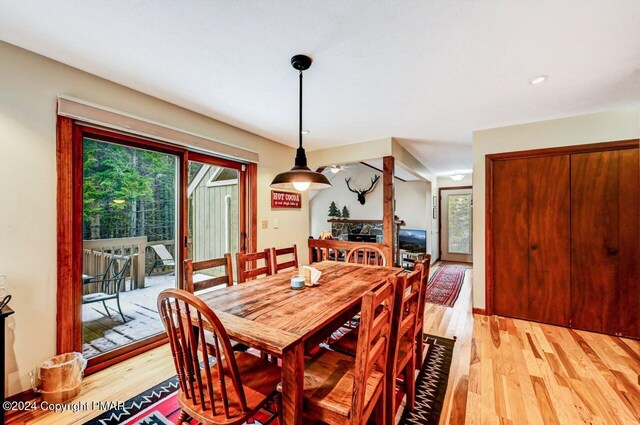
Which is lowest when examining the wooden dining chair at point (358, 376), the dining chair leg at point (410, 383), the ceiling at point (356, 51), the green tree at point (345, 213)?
the dining chair leg at point (410, 383)

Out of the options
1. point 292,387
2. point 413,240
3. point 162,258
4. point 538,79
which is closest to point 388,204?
point 538,79

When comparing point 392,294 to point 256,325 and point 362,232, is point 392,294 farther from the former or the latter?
point 362,232

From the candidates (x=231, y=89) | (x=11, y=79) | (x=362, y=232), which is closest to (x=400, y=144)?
(x=231, y=89)

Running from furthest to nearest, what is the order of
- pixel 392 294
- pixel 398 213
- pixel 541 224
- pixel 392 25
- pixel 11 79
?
pixel 398 213 → pixel 541 224 → pixel 11 79 → pixel 392 25 → pixel 392 294

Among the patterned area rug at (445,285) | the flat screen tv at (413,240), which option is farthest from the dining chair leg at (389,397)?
the flat screen tv at (413,240)

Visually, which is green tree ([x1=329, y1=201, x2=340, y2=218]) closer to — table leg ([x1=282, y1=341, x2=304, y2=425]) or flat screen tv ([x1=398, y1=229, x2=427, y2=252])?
flat screen tv ([x1=398, y1=229, x2=427, y2=252])

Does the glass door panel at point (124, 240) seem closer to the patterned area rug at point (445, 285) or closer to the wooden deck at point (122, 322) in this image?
the wooden deck at point (122, 322)

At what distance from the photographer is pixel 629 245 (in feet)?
9.11

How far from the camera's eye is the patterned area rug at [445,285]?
4.06 metres

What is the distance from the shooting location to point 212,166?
3.32 meters

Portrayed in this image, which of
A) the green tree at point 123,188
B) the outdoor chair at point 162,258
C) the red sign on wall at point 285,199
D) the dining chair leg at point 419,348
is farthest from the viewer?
the red sign on wall at point 285,199

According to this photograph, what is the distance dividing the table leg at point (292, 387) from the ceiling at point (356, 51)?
1.70 m

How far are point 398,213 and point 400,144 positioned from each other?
337cm

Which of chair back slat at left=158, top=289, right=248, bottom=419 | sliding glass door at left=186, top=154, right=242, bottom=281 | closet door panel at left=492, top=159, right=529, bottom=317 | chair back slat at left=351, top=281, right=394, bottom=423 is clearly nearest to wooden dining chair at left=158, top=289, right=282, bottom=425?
chair back slat at left=158, top=289, right=248, bottom=419
